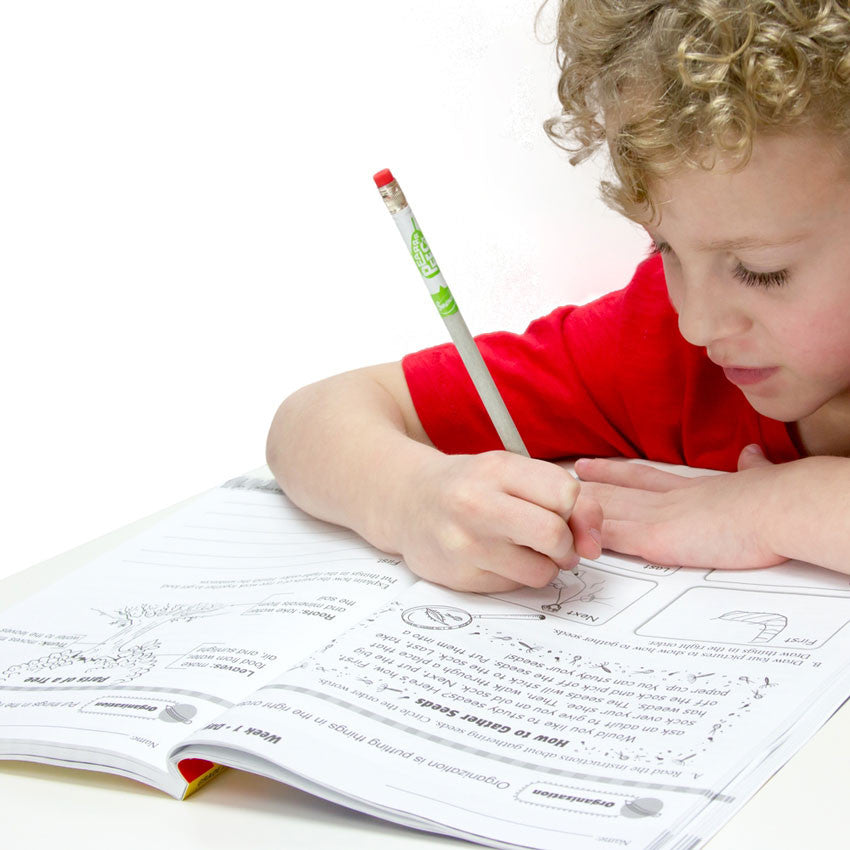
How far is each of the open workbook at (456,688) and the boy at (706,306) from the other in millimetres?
22

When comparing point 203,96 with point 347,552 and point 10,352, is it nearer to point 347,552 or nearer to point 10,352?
point 10,352

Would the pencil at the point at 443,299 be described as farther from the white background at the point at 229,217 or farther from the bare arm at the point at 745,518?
the white background at the point at 229,217

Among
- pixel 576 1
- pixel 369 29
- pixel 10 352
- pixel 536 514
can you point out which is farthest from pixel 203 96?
pixel 536 514

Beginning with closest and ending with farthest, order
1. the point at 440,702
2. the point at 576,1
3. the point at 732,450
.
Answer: the point at 440,702 → the point at 576,1 → the point at 732,450

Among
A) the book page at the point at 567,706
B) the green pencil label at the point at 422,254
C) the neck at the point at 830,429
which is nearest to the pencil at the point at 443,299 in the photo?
the green pencil label at the point at 422,254

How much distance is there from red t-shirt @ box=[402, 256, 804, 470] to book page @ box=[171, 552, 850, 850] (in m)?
0.20

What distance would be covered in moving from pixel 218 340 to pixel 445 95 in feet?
1.24

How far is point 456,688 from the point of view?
0.53 metres

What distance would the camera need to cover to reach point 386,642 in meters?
0.57

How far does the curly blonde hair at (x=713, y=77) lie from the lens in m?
0.57

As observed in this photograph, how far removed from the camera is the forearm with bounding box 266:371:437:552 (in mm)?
709

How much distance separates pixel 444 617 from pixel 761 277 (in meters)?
0.23

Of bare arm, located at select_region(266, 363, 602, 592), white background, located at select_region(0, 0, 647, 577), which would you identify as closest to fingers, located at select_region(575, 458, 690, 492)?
bare arm, located at select_region(266, 363, 602, 592)

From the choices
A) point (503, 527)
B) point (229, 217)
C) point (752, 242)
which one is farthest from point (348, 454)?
point (229, 217)
